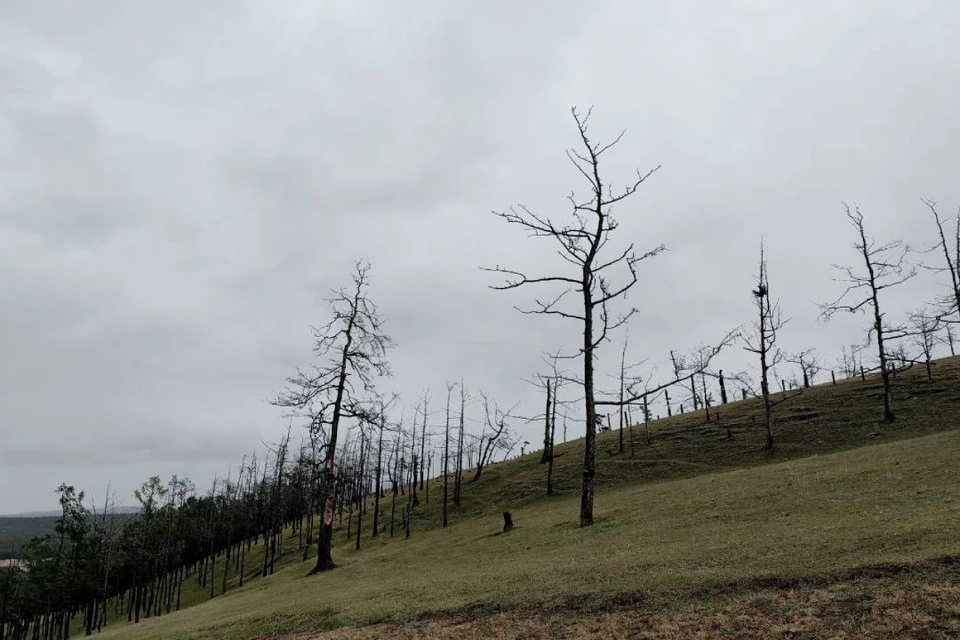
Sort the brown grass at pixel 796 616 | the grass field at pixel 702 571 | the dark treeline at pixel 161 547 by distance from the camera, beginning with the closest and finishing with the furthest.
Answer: the brown grass at pixel 796 616 → the grass field at pixel 702 571 → the dark treeline at pixel 161 547

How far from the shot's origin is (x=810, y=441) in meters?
42.8

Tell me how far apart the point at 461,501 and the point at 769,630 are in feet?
168

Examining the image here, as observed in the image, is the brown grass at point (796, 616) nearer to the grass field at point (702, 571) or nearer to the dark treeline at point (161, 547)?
the grass field at point (702, 571)

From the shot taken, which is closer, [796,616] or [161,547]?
[796,616]

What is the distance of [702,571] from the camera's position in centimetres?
1173

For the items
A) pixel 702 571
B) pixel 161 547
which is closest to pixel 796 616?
pixel 702 571

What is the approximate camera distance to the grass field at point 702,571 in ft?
28.0

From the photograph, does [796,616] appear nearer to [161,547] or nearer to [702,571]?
→ [702,571]

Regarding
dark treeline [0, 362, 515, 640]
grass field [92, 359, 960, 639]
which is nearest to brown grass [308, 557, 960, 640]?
grass field [92, 359, 960, 639]

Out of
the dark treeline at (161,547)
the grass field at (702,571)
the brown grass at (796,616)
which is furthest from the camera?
the dark treeline at (161,547)

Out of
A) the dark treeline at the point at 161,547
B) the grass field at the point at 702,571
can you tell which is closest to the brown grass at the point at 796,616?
the grass field at the point at 702,571

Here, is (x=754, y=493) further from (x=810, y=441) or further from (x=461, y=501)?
(x=461, y=501)

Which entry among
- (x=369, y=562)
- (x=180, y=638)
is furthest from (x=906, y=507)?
(x=369, y=562)

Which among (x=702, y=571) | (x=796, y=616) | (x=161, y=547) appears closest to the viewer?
(x=796, y=616)
